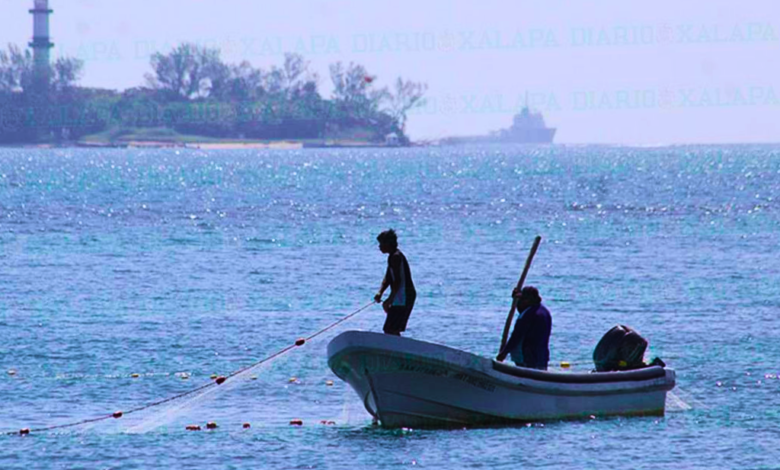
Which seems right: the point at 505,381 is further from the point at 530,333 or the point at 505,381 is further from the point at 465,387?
the point at 530,333

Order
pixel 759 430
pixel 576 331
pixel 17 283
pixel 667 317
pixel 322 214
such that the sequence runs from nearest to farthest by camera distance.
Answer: pixel 759 430
pixel 576 331
pixel 667 317
pixel 17 283
pixel 322 214

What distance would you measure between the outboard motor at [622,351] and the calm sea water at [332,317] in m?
0.74

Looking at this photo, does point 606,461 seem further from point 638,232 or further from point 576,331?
point 638,232

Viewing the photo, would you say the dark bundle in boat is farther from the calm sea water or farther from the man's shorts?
the man's shorts

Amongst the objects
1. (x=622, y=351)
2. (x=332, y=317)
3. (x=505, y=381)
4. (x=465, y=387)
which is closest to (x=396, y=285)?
(x=465, y=387)

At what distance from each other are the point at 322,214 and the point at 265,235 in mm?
15733

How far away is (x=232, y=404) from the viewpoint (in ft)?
76.8

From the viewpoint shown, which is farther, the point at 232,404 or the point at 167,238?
the point at 167,238

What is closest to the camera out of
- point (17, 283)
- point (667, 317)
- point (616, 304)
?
point (667, 317)

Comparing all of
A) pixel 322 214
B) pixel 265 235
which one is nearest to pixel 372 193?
pixel 322 214

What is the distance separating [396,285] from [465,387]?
1526 mm

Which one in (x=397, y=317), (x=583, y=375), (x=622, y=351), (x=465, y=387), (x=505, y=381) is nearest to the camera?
(x=505, y=381)

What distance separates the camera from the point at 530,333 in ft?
68.4

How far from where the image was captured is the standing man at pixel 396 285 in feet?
66.4
